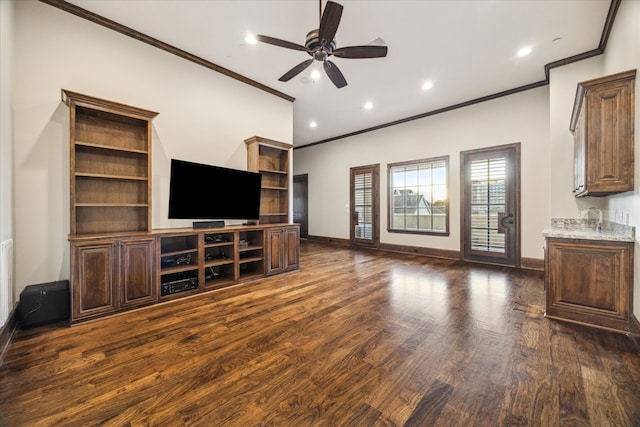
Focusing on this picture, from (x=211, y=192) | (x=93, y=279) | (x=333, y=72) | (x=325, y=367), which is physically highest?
(x=333, y=72)

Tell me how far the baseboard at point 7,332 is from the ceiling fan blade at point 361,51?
12.8ft

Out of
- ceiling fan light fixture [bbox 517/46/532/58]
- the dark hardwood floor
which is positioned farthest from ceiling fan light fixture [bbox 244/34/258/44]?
ceiling fan light fixture [bbox 517/46/532/58]

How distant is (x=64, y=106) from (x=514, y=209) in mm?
6895

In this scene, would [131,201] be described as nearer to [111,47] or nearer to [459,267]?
[111,47]

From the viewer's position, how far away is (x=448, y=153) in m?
5.69

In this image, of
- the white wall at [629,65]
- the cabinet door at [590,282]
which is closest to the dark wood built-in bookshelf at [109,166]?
the cabinet door at [590,282]

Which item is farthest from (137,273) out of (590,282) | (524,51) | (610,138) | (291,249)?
(524,51)

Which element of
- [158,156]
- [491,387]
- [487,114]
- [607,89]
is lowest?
[491,387]

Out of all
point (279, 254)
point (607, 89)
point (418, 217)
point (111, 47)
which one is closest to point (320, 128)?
point (418, 217)

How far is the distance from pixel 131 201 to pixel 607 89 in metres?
5.29

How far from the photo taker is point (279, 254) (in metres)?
4.37

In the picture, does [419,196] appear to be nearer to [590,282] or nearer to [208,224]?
[590,282]

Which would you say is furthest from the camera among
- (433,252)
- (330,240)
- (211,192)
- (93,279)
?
(330,240)

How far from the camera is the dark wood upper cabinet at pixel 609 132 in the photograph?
233 centimetres
